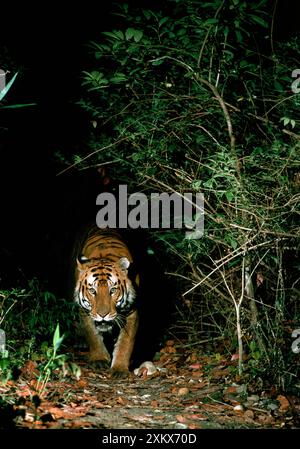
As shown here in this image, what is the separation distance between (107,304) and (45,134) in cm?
272

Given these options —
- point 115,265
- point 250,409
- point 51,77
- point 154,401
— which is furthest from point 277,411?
point 51,77

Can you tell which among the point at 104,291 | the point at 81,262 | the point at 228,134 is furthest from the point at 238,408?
the point at 81,262

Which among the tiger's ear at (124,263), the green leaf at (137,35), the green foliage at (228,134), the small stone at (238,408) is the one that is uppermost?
the green leaf at (137,35)

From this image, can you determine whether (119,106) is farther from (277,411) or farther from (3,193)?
(277,411)

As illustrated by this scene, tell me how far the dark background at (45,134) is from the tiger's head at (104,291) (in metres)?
1.14

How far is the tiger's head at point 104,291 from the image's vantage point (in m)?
5.90

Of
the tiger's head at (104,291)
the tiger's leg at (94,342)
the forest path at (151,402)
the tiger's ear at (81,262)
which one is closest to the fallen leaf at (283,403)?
the forest path at (151,402)

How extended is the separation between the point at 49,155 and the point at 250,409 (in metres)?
4.35

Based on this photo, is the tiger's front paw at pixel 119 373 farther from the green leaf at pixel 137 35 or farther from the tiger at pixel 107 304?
the green leaf at pixel 137 35

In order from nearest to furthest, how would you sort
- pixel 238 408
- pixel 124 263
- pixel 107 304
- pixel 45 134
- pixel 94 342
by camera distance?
pixel 238 408 → pixel 107 304 → pixel 94 342 → pixel 124 263 → pixel 45 134

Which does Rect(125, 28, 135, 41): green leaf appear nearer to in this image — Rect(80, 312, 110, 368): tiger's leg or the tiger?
the tiger

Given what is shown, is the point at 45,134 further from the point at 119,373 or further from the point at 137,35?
the point at 119,373

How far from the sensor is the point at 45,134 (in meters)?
7.64
